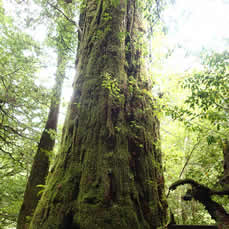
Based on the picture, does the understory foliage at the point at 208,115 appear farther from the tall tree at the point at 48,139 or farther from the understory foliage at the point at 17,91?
the understory foliage at the point at 17,91

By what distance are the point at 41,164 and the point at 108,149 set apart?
4.47 meters

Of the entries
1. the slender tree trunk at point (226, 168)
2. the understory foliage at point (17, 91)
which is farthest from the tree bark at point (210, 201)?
the understory foliage at point (17, 91)

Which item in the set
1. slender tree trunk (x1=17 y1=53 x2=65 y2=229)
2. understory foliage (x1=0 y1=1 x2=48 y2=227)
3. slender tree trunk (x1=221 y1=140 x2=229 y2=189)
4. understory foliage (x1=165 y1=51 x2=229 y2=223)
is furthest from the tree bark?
understory foliage (x1=0 y1=1 x2=48 y2=227)

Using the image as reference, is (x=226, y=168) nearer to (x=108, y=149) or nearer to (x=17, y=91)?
(x=108, y=149)

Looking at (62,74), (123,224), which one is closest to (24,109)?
(62,74)

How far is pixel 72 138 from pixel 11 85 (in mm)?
5214

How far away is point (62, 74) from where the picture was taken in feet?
26.4

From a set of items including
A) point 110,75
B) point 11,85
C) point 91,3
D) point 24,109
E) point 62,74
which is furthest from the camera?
point 62,74

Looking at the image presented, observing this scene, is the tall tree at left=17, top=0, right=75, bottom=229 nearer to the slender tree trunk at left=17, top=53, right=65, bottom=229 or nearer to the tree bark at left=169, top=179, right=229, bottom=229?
the slender tree trunk at left=17, top=53, right=65, bottom=229

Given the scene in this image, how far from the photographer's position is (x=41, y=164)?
6.11 m

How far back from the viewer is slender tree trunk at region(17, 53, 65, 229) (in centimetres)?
516

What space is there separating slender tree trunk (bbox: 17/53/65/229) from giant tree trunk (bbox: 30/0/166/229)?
253 centimetres

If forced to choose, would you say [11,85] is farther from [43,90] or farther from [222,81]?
[222,81]

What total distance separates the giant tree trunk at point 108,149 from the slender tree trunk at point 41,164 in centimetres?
253
